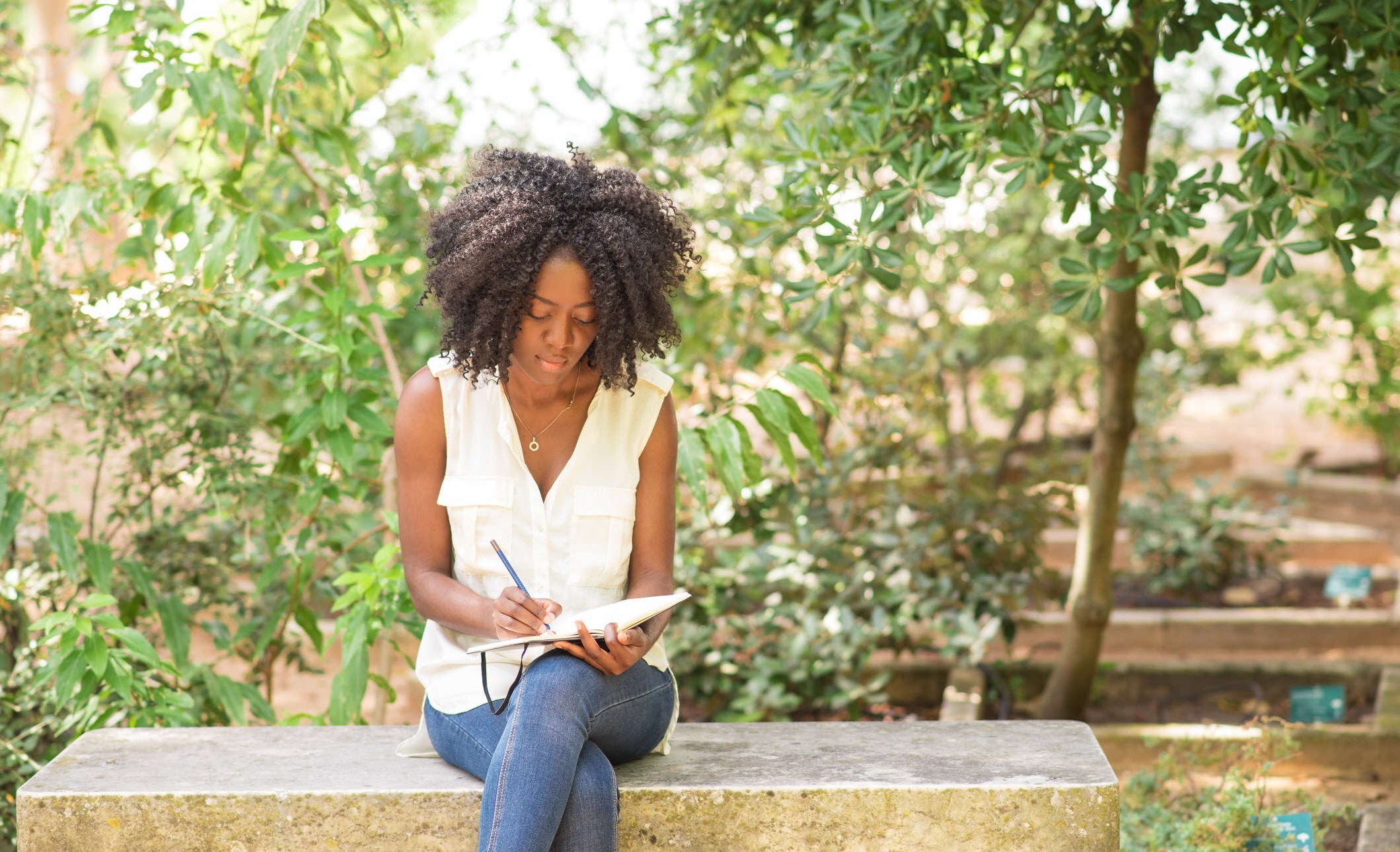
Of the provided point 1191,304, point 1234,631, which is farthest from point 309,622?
point 1234,631

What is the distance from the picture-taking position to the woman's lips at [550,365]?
2.13 metres

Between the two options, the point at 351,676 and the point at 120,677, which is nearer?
the point at 120,677

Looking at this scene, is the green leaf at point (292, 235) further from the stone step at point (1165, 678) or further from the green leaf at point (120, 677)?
the stone step at point (1165, 678)

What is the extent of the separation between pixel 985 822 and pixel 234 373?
7.08 feet

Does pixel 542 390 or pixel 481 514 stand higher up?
pixel 542 390

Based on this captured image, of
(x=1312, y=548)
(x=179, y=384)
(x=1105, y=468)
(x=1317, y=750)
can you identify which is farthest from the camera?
(x=1312, y=548)

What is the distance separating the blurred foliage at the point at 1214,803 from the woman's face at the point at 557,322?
1.36 m

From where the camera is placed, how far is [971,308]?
218 inches

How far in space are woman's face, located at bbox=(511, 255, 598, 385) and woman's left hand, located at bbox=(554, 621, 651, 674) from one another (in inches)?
17.3

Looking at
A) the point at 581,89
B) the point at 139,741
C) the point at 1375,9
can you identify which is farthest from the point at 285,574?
the point at 1375,9

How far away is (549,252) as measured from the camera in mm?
2064

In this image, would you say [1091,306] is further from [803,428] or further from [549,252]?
[549,252]

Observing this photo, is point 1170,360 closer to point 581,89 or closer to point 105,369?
point 581,89

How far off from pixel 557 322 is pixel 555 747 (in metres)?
0.68
